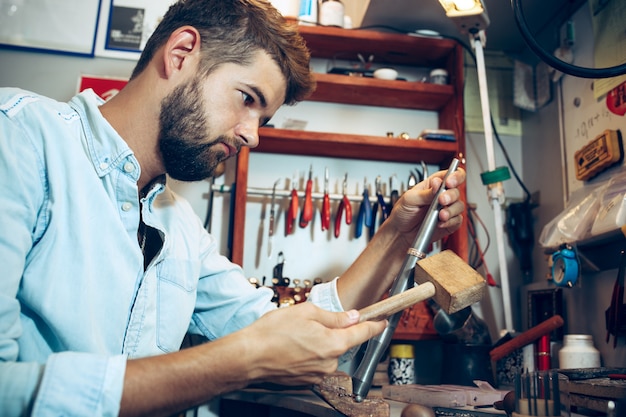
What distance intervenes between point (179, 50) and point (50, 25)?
1154 mm

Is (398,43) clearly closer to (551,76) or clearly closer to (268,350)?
(551,76)

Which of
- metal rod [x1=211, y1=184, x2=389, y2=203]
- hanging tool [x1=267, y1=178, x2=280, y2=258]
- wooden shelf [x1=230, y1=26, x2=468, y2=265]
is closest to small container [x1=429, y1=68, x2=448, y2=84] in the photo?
wooden shelf [x1=230, y1=26, x2=468, y2=265]

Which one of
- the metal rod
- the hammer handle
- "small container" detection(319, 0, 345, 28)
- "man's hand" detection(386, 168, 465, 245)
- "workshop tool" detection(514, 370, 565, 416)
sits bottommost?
"workshop tool" detection(514, 370, 565, 416)

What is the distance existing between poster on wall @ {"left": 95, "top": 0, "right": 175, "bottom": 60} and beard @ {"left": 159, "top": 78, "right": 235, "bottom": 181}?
1.03m

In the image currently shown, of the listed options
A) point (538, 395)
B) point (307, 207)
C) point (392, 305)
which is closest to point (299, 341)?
point (392, 305)

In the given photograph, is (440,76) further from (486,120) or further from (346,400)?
(346,400)

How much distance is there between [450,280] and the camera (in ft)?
3.09

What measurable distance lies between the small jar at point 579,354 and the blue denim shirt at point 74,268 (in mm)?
1005

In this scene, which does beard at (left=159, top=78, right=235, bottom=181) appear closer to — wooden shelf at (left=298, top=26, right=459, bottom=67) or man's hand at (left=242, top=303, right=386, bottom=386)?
man's hand at (left=242, top=303, right=386, bottom=386)

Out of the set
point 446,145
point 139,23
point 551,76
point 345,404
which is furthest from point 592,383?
point 139,23

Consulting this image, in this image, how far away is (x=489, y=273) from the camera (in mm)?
2006

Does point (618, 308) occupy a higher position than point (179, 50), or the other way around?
point (179, 50)

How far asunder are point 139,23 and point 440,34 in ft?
3.91

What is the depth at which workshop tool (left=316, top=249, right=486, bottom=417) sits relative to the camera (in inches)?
35.1
